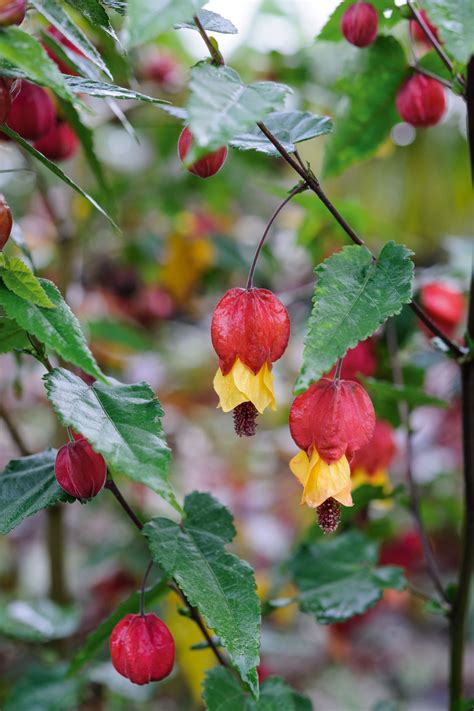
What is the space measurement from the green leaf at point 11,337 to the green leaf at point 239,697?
0.92 feet

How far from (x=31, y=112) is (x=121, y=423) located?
0.91ft

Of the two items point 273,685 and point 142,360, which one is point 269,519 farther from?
point 273,685

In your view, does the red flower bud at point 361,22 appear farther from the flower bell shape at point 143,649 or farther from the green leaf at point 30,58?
the flower bell shape at point 143,649

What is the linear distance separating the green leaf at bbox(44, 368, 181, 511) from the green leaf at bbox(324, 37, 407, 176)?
0.35 m

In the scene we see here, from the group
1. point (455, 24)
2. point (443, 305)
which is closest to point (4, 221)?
point (455, 24)

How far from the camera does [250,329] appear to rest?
48 centimetres

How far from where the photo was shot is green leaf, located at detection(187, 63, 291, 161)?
0.32 m

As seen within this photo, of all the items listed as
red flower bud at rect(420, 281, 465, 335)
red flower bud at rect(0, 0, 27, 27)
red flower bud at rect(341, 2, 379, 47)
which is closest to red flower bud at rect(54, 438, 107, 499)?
red flower bud at rect(0, 0, 27, 27)

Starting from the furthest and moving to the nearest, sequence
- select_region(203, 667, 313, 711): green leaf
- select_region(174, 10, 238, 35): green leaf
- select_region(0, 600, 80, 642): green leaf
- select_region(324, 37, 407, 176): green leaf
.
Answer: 1. select_region(0, 600, 80, 642): green leaf
2. select_region(324, 37, 407, 176): green leaf
3. select_region(203, 667, 313, 711): green leaf
4. select_region(174, 10, 238, 35): green leaf

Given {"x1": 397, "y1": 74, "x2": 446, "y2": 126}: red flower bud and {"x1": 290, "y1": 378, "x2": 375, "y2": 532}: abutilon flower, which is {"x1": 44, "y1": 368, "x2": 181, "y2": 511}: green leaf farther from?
{"x1": 397, "y1": 74, "x2": 446, "y2": 126}: red flower bud

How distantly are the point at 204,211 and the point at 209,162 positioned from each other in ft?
4.70

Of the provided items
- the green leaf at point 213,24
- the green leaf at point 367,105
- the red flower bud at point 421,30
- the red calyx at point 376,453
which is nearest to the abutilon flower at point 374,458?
the red calyx at point 376,453

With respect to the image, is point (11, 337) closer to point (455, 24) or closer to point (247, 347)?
point (247, 347)

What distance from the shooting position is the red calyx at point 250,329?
0.48 metres
